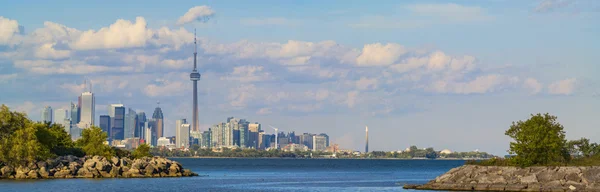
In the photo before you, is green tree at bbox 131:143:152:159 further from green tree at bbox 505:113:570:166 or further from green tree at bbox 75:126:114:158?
green tree at bbox 505:113:570:166

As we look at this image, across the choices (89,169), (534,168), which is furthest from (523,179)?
(89,169)

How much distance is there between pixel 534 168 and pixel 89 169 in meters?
64.4

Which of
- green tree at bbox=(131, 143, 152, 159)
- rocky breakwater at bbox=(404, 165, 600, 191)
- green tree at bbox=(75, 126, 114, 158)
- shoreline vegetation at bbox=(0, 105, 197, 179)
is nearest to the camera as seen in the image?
rocky breakwater at bbox=(404, 165, 600, 191)

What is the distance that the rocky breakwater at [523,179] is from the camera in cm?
8375

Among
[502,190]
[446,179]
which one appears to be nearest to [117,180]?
[446,179]

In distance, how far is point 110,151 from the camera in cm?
14700

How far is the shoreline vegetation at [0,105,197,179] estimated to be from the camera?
123 metres

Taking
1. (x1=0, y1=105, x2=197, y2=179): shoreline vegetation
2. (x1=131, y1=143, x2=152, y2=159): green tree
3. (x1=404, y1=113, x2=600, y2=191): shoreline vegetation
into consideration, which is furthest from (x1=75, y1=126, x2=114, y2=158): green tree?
(x1=404, y1=113, x2=600, y2=191): shoreline vegetation

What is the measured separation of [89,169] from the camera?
128m

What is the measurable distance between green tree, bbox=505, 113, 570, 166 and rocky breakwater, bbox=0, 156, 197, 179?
58614mm

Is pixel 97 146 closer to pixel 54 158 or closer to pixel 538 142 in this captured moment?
pixel 54 158

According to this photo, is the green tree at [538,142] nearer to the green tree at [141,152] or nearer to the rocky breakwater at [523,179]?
the rocky breakwater at [523,179]

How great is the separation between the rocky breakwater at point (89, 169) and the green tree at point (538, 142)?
2308 inches

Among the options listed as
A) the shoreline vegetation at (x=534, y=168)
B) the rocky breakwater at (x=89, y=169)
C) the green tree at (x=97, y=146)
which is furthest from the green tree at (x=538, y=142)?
the green tree at (x=97, y=146)
